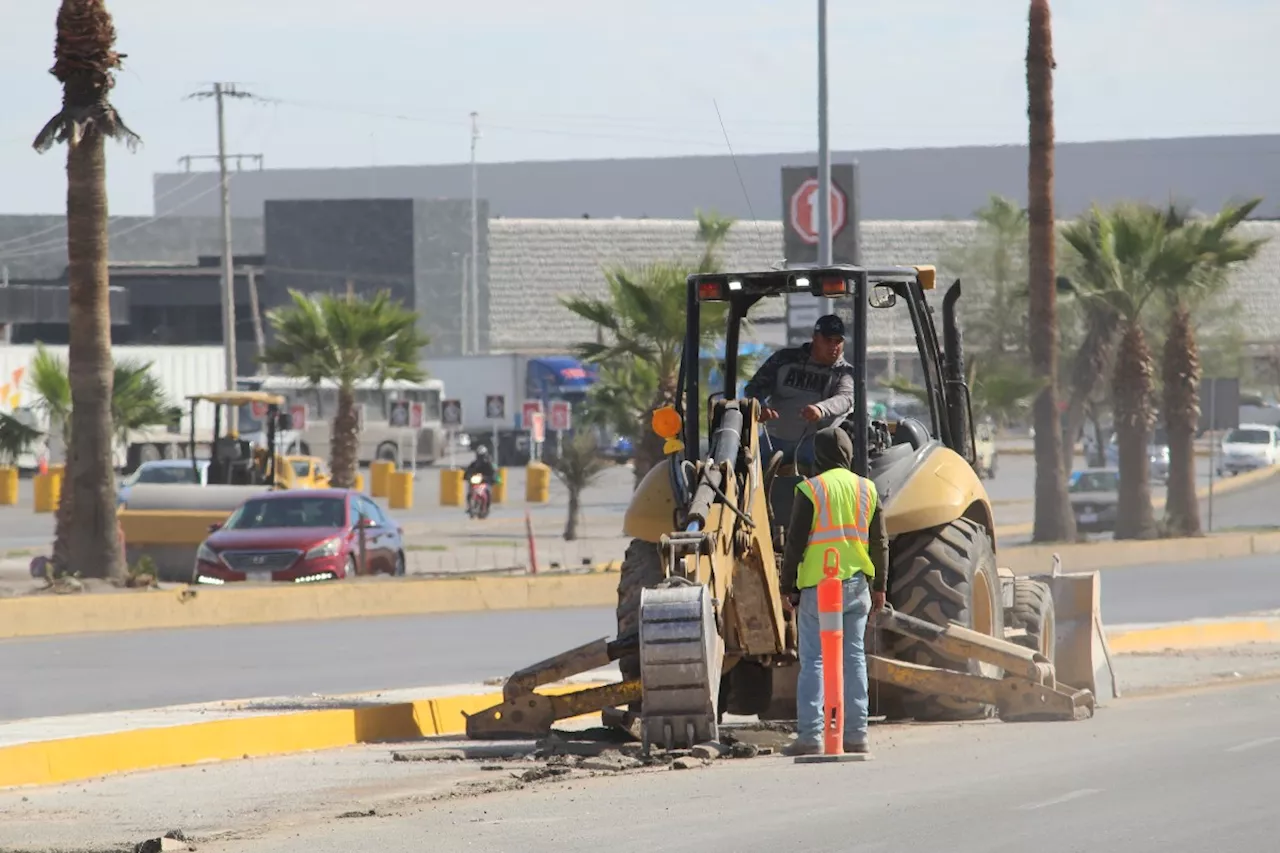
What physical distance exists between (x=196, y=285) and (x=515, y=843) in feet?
294

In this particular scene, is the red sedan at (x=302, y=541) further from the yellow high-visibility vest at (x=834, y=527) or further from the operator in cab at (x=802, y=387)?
the yellow high-visibility vest at (x=834, y=527)

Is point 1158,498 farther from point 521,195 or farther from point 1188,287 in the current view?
point 521,195

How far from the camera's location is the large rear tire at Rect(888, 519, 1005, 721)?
1181cm

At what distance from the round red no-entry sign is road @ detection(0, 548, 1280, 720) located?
712 cm

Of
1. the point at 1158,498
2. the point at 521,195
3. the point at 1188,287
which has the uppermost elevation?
the point at 521,195

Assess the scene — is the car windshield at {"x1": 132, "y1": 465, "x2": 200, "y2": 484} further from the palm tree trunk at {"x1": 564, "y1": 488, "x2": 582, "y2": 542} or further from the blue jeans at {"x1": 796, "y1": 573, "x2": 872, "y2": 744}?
the blue jeans at {"x1": 796, "y1": 573, "x2": 872, "y2": 744}

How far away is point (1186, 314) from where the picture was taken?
3997cm

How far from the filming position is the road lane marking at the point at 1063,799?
9.15 m

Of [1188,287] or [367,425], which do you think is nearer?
[1188,287]

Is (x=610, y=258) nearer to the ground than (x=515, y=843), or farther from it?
farther from it

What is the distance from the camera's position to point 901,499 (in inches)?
465

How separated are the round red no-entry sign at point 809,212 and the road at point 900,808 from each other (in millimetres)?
20416

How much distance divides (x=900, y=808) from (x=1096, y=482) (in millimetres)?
38430

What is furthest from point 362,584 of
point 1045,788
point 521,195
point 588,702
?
point 521,195
